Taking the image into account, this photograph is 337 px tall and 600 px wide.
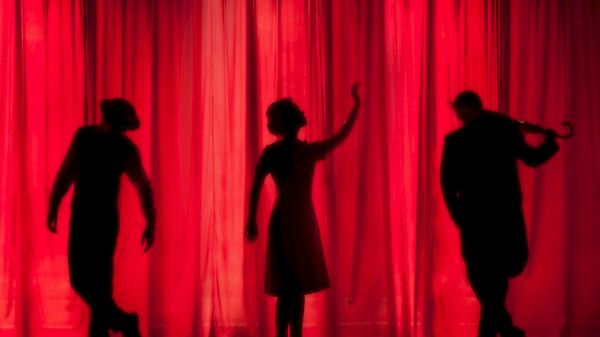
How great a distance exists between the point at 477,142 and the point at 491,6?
1475 mm

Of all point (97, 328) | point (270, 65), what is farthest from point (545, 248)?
point (97, 328)

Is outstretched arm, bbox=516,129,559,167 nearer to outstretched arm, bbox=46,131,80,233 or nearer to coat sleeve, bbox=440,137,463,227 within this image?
coat sleeve, bbox=440,137,463,227

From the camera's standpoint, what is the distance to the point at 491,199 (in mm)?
2496

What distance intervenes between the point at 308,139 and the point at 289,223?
979 millimetres

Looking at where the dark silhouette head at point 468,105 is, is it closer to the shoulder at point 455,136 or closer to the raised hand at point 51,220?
the shoulder at point 455,136

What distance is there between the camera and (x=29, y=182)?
3477mm

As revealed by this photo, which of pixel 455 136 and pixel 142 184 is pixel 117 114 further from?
pixel 455 136

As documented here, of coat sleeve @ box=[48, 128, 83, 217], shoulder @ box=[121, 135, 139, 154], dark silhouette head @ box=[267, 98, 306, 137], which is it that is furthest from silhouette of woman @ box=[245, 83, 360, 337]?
coat sleeve @ box=[48, 128, 83, 217]

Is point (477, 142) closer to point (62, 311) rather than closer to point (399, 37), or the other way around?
point (399, 37)

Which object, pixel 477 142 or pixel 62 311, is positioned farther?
pixel 62 311

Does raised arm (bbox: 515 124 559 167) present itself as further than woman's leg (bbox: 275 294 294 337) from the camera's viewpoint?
No

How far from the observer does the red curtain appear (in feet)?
11.3

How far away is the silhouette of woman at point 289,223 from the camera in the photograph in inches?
102

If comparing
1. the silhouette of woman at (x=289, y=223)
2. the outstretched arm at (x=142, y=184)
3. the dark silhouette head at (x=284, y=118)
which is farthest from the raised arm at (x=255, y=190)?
the outstretched arm at (x=142, y=184)
